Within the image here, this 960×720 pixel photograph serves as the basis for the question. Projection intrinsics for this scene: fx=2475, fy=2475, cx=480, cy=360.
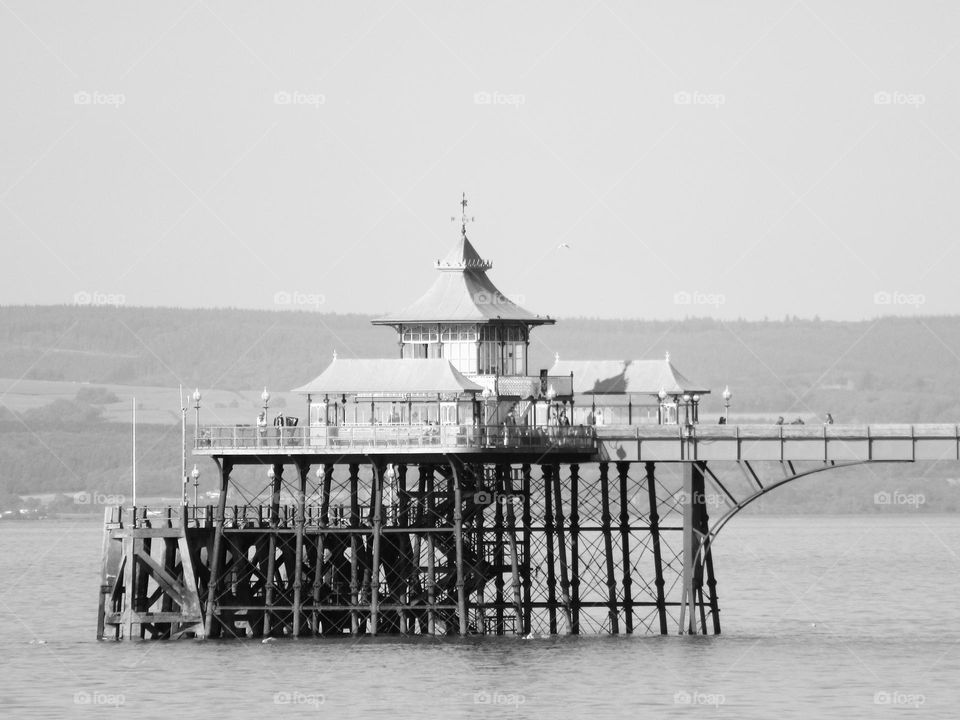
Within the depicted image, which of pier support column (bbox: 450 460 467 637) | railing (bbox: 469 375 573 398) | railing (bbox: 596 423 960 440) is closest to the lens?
pier support column (bbox: 450 460 467 637)

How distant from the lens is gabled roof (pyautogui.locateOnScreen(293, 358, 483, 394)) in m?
82.2

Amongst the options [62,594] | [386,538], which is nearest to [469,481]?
[386,538]

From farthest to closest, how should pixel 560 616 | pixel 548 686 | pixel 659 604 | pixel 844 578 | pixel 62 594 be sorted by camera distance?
pixel 844 578
pixel 62 594
pixel 560 616
pixel 659 604
pixel 548 686

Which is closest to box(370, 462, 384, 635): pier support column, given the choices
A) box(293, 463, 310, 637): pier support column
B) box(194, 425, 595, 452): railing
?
box(194, 425, 595, 452): railing

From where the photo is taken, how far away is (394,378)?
82812mm

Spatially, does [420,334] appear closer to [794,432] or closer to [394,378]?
[394,378]

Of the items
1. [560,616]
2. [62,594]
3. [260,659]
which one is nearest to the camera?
[260,659]

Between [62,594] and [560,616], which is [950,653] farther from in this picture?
[62,594]

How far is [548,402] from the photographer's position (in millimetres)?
85062

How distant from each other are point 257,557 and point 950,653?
23.8 m

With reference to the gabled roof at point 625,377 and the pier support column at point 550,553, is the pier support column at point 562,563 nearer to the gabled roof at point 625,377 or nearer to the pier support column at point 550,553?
the pier support column at point 550,553

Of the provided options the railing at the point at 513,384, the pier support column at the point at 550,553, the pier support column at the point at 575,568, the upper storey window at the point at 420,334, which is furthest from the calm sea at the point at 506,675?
the upper storey window at the point at 420,334

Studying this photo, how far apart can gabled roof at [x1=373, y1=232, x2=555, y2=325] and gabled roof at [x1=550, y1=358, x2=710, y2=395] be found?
2.30 meters

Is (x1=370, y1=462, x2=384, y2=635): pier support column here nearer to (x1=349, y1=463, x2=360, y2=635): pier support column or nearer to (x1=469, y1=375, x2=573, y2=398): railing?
(x1=349, y1=463, x2=360, y2=635): pier support column
